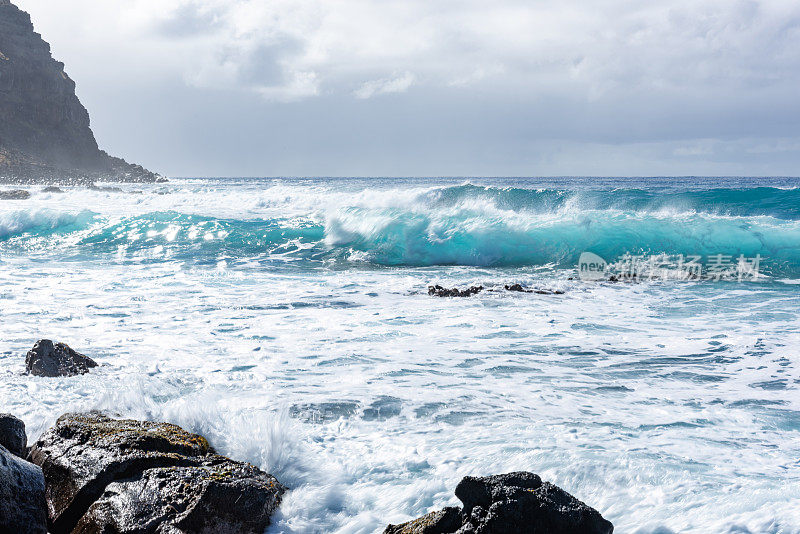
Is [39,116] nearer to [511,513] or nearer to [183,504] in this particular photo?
[183,504]

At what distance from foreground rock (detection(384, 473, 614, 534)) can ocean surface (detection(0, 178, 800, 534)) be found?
483 millimetres

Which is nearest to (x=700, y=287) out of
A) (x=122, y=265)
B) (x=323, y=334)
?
(x=323, y=334)

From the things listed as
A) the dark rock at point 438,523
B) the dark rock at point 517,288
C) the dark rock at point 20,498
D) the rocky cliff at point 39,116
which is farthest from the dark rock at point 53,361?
the rocky cliff at point 39,116

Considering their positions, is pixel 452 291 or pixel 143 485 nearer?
pixel 143 485

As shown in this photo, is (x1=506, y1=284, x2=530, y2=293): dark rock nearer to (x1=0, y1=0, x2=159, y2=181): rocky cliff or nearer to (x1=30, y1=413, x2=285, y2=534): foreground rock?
(x1=30, y1=413, x2=285, y2=534): foreground rock

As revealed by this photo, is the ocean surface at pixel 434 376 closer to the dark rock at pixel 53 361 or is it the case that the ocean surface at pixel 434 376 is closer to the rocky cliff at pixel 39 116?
the dark rock at pixel 53 361

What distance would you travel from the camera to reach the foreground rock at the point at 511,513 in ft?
7.44

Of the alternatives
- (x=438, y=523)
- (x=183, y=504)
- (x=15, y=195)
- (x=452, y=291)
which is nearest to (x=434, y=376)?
(x=438, y=523)

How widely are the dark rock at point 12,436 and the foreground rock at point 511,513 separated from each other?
2175 millimetres

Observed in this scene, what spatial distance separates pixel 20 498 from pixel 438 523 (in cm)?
181

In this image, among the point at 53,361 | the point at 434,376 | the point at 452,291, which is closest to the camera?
the point at 53,361

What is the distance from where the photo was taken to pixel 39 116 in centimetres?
6775

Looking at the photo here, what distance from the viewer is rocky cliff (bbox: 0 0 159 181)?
63.0 m

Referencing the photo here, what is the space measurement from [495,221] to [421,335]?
9.20 metres
